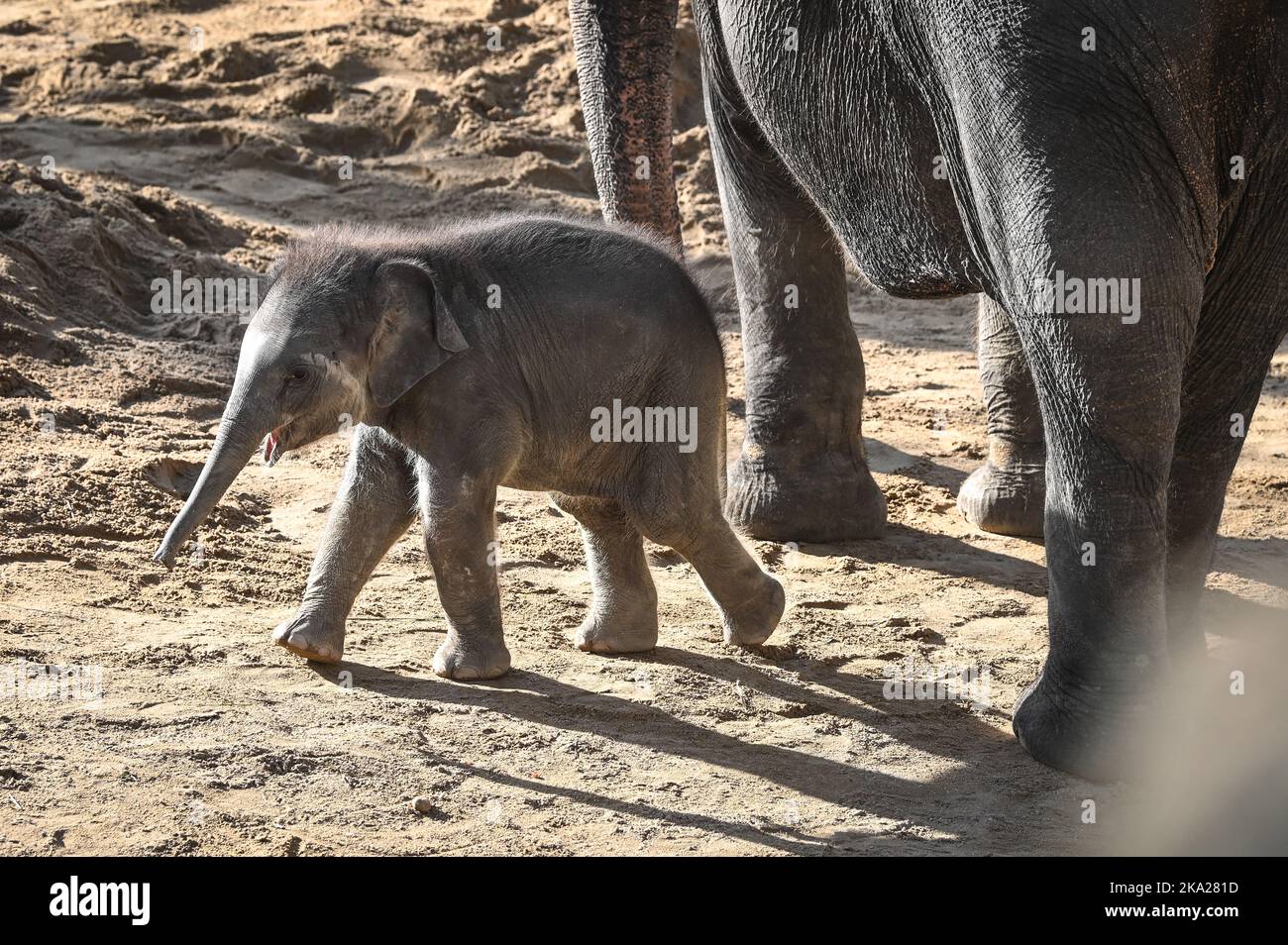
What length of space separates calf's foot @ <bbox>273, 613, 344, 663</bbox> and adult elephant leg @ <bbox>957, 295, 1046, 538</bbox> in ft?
7.74

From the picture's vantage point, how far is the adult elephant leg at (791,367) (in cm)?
532

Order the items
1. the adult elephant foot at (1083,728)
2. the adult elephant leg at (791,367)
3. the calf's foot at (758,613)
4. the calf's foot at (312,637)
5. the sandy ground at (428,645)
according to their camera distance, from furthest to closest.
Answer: the adult elephant leg at (791,367) → the calf's foot at (758,613) → the calf's foot at (312,637) → the adult elephant foot at (1083,728) → the sandy ground at (428,645)

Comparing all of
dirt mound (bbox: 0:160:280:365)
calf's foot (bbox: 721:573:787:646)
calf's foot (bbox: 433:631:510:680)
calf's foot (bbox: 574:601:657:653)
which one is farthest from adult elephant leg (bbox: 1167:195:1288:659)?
dirt mound (bbox: 0:160:280:365)

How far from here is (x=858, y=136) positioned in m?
4.04

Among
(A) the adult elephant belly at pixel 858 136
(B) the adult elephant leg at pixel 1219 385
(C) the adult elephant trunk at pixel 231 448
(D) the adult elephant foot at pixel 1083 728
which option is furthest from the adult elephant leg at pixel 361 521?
(B) the adult elephant leg at pixel 1219 385

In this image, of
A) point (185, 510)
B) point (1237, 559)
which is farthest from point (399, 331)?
point (1237, 559)

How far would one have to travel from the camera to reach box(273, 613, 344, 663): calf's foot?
4289 mm

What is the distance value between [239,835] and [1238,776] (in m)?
2.09

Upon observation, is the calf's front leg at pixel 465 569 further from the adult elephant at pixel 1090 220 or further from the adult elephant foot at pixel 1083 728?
the adult elephant foot at pixel 1083 728

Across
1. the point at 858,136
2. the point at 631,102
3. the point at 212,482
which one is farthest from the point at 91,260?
the point at 858,136

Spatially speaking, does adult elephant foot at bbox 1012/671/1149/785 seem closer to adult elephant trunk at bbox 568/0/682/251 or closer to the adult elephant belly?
the adult elephant belly

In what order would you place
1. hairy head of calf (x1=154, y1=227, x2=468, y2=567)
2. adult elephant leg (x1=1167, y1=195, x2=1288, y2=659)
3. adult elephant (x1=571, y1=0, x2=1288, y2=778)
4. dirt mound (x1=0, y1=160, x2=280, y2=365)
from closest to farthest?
adult elephant (x1=571, y1=0, x2=1288, y2=778) < adult elephant leg (x1=1167, y1=195, x2=1288, y2=659) < hairy head of calf (x1=154, y1=227, x2=468, y2=567) < dirt mound (x1=0, y1=160, x2=280, y2=365)

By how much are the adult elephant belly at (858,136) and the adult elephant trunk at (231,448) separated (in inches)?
57.2

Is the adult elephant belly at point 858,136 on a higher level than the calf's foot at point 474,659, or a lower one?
higher
